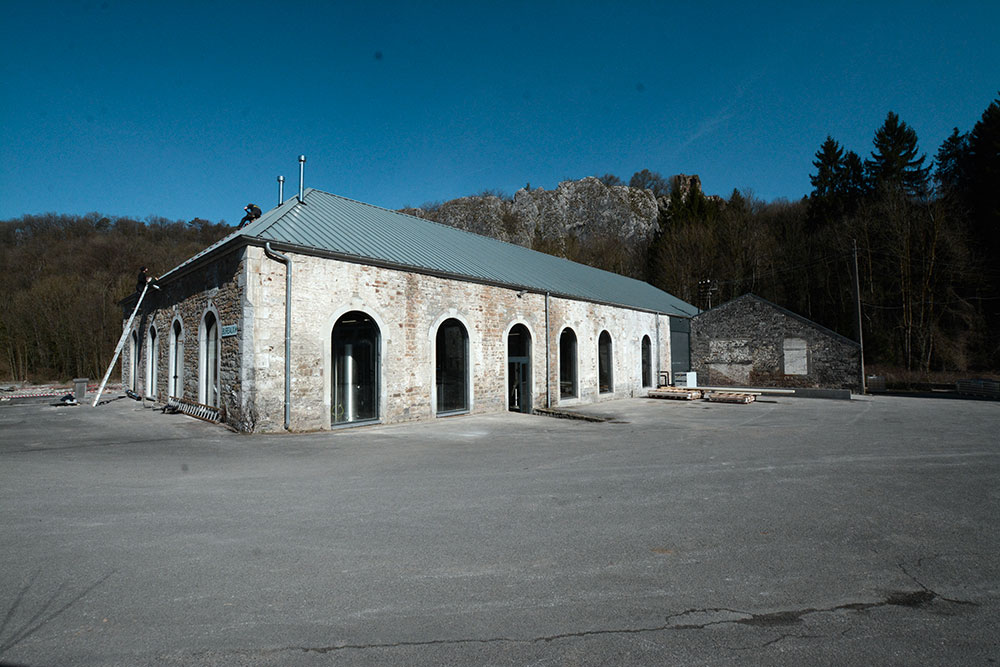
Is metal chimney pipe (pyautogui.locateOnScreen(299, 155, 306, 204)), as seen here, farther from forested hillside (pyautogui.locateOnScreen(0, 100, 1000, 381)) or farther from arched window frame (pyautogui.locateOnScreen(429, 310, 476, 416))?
forested hillside (pyautogui.locateOnScreen(0, 100, 1000, 381))

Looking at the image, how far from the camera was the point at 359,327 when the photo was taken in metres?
12.1

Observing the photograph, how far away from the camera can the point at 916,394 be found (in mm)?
21500

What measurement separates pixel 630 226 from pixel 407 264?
2430 inches

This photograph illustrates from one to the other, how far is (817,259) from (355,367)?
31649 millimetres

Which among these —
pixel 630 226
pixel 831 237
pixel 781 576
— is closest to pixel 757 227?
pixel 831 237

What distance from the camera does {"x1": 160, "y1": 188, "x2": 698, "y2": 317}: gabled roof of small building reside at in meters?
11.3

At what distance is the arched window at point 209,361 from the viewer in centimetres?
1188

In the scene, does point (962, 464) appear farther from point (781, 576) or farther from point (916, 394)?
point (916, 394)

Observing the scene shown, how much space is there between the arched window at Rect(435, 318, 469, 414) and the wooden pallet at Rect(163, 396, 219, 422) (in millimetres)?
5401

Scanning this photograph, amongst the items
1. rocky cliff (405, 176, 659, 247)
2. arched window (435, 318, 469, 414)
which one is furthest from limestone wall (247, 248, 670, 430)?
rocky cliff (405, 176, 659, 247)

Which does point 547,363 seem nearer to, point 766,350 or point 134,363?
point 766,350

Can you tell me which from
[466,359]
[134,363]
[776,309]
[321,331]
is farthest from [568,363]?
[134,363]

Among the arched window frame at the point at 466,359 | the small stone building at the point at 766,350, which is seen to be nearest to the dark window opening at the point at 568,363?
the arched window frame at the point at 466,359

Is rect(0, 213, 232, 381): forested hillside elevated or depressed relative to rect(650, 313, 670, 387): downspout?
elevated
